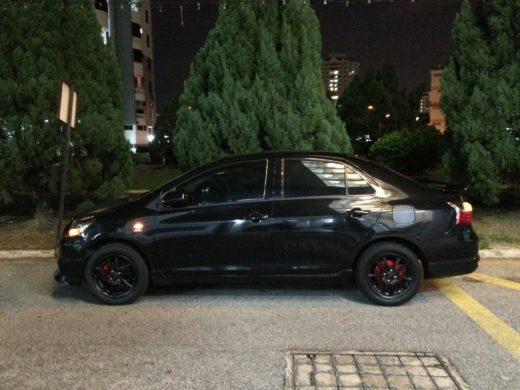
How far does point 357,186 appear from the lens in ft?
17.9

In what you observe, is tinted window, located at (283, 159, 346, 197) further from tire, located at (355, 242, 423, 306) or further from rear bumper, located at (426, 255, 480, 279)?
rear bumper, located at (426, 255, 480, 279)

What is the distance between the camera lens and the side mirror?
5.40 meters

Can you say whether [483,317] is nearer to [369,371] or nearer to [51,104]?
[369,371]

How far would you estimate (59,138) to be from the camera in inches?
347

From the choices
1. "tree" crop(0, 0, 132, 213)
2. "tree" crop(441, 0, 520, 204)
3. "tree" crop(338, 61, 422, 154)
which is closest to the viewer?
"tree" crop(0, 0, 132, 213)

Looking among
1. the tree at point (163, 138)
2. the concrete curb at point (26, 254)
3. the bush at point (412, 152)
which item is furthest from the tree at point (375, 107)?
the concrete curb at point (26, 254)

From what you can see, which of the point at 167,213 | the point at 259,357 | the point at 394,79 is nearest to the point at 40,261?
the point at 167,213

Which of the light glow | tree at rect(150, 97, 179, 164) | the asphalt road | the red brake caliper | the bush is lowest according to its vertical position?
the asphalt road

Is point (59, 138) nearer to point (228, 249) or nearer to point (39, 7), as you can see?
point (39, 7)

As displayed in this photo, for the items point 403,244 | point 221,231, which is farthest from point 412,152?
point 221,231

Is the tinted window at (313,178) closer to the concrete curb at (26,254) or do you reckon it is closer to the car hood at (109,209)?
the car hood at (109,209)

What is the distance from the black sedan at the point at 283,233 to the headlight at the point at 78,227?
0.01m

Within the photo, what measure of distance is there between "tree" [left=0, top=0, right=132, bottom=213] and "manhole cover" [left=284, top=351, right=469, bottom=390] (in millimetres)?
6151

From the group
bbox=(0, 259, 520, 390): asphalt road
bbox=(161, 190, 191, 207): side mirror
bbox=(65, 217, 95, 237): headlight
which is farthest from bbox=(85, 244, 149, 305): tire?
bbox=(161, 190, 191, 207): side mirror
